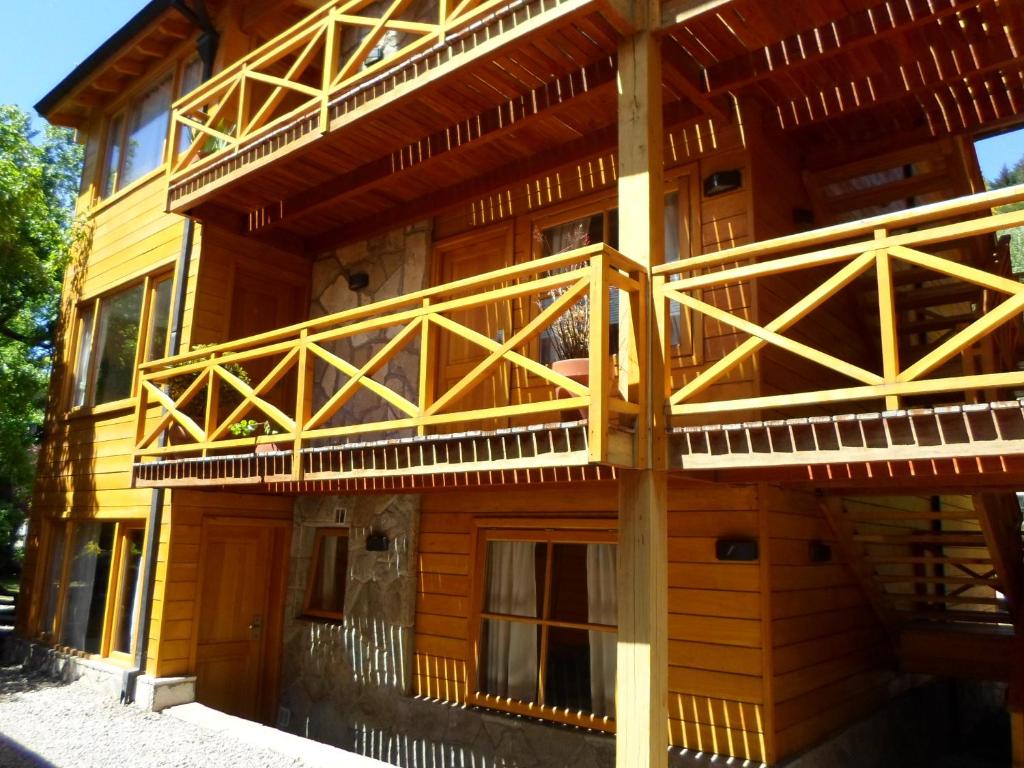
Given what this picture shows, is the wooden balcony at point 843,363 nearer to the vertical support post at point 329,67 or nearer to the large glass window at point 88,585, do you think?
the vertical support post at point 329,67

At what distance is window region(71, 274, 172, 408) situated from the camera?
8.73 metres

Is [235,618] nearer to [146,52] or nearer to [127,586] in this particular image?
[127,586]

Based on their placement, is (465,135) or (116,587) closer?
(465,135)

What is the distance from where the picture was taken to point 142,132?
10172 mm

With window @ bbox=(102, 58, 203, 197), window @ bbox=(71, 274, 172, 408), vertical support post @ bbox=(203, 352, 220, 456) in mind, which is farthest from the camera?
window @ bbox=(102, 58, 203, 197)

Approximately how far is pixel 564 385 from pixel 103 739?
5.23m

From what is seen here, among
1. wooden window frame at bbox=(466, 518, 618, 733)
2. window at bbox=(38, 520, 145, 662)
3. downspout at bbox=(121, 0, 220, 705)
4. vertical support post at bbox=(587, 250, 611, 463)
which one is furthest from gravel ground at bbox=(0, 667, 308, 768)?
Answer: vertical support post at bbox=(587, 250, 611, 463)

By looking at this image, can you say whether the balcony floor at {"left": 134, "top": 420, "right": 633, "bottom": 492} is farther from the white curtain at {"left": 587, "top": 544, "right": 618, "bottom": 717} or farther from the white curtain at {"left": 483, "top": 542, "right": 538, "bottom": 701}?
the white curtain at {"left": 587, "top": 544, "right": 618, "bottom": 717}

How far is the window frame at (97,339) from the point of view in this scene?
8.76 meters

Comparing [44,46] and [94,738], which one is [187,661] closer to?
[94,738]

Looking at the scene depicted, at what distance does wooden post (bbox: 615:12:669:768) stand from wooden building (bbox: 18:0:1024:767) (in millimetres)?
23

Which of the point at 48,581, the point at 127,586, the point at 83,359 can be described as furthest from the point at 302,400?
the point at 48,581

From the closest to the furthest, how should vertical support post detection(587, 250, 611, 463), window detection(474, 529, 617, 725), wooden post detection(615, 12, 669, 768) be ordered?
vertical support post detection(587, 250, 611, 463) < wooden post detection(615, 12, 669, 768) < window detection(474, 529, 617, 725)

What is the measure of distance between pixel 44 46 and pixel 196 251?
14405 mm
